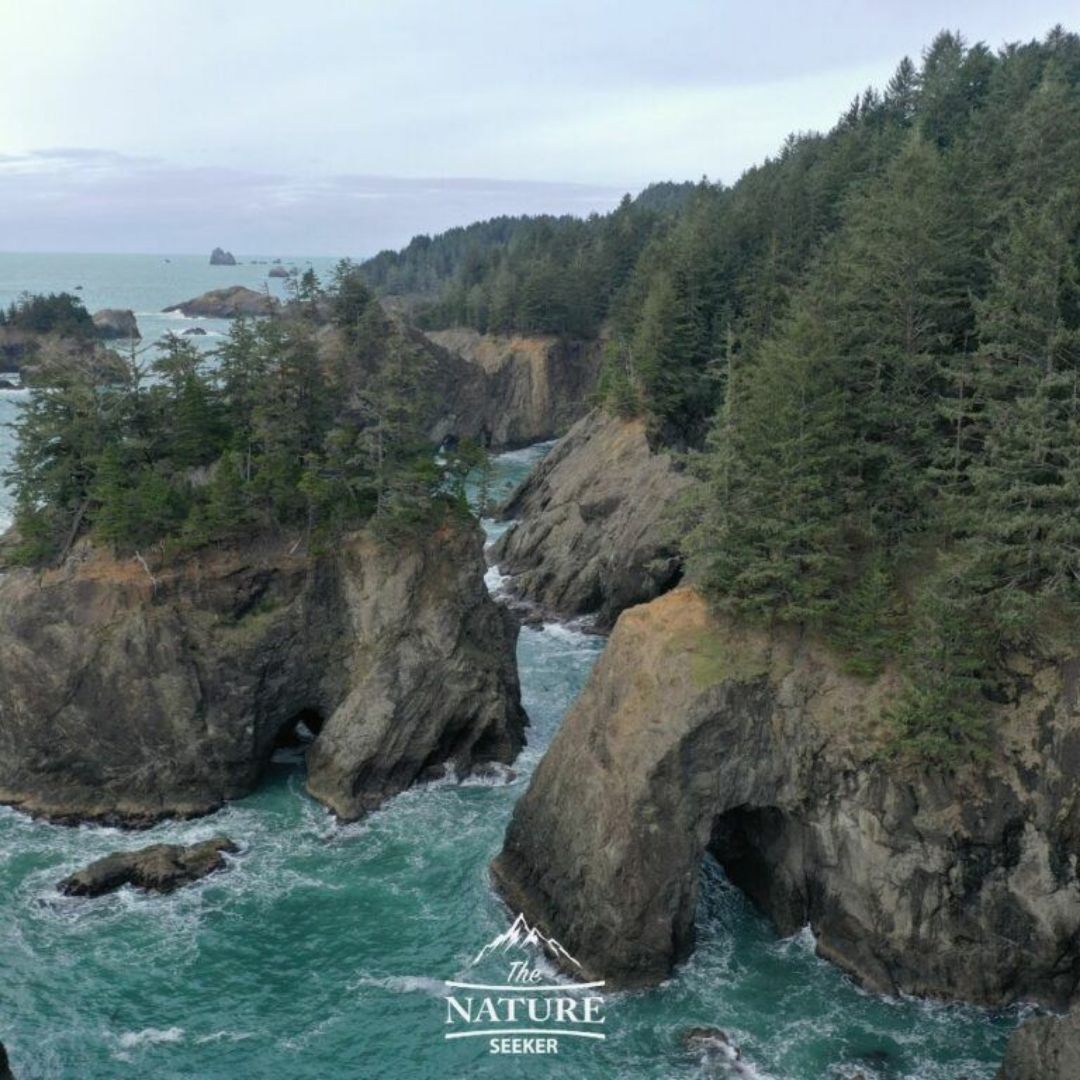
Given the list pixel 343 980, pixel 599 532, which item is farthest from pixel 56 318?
pixel 343 980

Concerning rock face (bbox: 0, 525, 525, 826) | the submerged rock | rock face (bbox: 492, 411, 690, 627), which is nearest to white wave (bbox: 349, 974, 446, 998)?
the submerged rock

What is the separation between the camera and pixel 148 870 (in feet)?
114

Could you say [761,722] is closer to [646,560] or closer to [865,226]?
[865,226]

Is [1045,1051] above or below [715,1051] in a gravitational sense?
above

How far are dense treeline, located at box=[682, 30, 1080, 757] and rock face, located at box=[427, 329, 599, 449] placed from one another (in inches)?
2655

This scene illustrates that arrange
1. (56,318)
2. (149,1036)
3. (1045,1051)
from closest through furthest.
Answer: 1. (1045,1051)
2. (149,1036)
3. (56,318)

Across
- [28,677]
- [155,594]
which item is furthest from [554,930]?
[28,677]

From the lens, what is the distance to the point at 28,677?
40.2 meters

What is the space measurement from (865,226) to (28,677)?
40149mm

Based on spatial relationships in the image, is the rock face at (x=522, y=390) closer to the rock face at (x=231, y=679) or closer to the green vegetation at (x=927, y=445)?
the green vegetation at (x=927, y=445)

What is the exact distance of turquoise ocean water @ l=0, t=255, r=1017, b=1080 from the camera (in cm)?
2669

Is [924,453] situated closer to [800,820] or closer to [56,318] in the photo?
[800,820]

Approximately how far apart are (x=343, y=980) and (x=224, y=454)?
22.8m

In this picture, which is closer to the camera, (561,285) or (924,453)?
(924,453)
